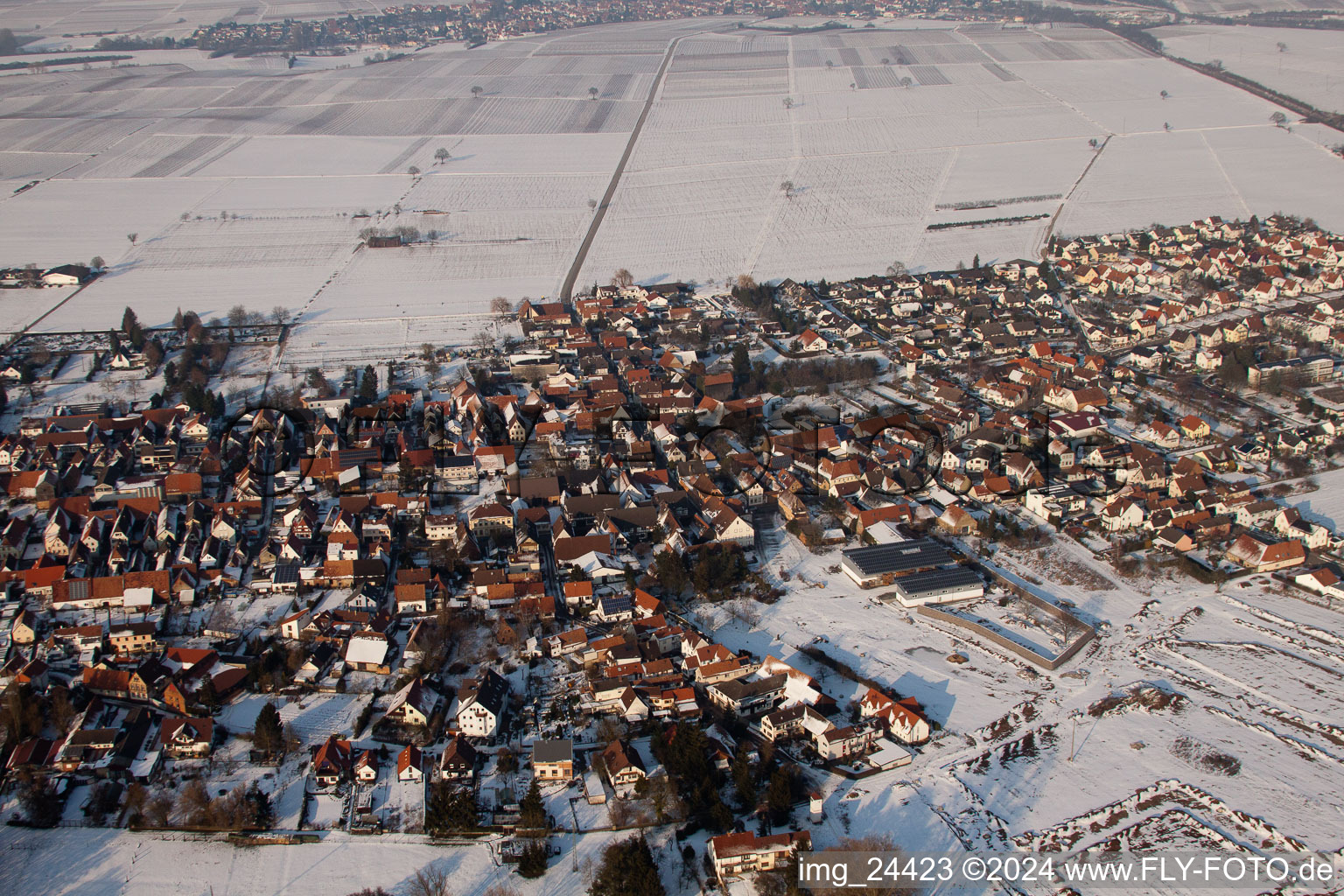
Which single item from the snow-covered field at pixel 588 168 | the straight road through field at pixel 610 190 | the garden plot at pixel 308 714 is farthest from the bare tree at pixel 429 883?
the straight road through field at pixel 610 190

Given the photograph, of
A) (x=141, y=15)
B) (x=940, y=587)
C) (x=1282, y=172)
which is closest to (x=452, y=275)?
(x=940, y=587)

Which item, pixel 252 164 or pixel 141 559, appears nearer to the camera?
pixel 141 559

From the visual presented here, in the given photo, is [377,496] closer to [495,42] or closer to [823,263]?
[823,263]

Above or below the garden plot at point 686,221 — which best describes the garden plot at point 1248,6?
above

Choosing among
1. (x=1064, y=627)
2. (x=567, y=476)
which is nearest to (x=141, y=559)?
(x=567, y=476)

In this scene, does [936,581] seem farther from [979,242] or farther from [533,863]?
[979,242]

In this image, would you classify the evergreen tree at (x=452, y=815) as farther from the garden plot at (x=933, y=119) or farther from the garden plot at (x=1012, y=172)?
the garden plot at (x=933, y=119)

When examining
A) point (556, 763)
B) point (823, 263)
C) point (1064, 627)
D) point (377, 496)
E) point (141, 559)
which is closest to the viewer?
point (556, 763)
